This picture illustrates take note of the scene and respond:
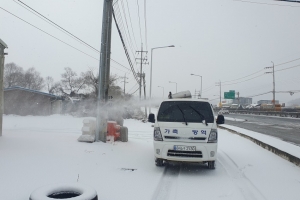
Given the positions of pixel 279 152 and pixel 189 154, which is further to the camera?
pixel 279 152

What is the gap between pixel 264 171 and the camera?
7.46 meters

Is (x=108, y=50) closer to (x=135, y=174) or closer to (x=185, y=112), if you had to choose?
(x=185, y=112)

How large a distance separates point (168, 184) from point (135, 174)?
1.05 meters

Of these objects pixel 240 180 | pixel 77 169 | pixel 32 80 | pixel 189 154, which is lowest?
pixel 240 180

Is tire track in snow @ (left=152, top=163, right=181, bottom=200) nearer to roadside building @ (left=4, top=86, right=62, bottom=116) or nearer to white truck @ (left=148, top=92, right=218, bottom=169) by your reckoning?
white truck @ (left=148, top=92, right=218, bottom=169)

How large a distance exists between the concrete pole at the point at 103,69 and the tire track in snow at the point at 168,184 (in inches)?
153

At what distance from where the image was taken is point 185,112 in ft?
24.4

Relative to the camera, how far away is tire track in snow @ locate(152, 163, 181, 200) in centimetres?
507

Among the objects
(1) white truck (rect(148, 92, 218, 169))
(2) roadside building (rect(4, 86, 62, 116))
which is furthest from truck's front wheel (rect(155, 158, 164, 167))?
(2) roadside building (rect(4, 86, 62, 116))

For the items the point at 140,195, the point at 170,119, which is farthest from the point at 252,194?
the point at 170,119

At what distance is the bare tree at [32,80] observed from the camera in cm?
8938

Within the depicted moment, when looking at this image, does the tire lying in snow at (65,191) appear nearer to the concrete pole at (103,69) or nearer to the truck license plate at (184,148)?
the truck license plate at (184,148)

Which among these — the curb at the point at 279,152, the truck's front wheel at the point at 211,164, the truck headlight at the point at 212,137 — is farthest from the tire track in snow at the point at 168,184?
the curb at the point at 279,152

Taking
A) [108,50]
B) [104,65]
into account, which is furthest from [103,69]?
[108,50]
